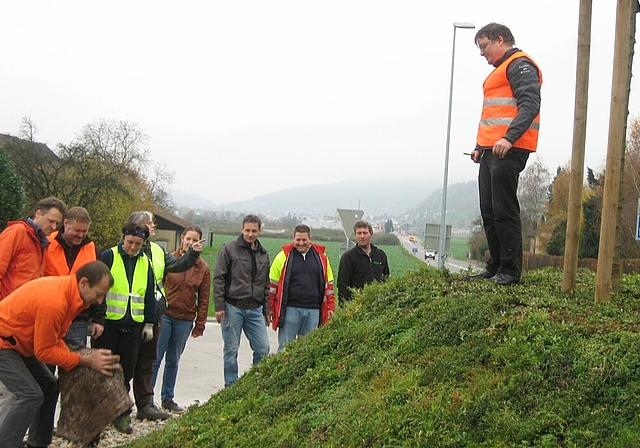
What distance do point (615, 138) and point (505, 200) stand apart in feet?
3.75

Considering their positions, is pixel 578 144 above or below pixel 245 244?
above

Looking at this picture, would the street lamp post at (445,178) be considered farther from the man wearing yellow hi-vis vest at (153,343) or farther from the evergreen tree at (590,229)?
the man wearing yellow hi-vis vest at (153,343)

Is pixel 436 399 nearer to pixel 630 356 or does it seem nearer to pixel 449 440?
pixel 449 440

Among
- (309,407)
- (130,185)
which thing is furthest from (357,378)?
(130,185)

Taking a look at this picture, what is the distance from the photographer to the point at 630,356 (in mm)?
3945

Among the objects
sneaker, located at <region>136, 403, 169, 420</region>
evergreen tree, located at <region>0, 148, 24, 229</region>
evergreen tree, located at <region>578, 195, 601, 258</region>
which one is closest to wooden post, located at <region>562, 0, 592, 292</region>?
sneaker, located at <region>136, 403, 169, 420</region>

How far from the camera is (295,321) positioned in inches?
357

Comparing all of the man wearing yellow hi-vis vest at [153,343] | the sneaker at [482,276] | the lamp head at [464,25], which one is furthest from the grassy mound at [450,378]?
the lamp head at [464,25]

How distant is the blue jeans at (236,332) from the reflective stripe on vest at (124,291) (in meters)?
1.54

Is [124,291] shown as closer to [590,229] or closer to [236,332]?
[236,332]

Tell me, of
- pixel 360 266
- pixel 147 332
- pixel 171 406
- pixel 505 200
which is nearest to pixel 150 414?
pixel 171 406

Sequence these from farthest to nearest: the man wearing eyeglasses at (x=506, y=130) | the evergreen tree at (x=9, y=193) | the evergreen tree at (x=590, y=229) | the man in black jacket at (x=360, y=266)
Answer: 1. the evergreen tree at (x=590, y=229)
2. the evergreen tree at (x=9, y=193)
3. the man in black jacket at (x=360, y=266)
4. the man wearing eyeglasses at (x=506, y=130)

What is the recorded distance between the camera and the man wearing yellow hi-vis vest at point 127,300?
7.42 m

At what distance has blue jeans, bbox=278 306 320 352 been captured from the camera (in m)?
9.05
